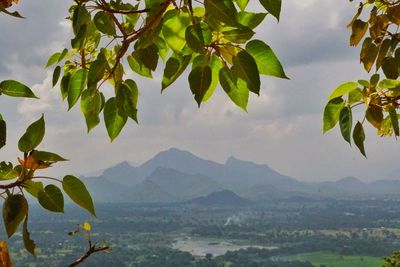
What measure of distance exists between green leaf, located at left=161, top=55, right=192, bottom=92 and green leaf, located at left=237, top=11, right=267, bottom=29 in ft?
0.22

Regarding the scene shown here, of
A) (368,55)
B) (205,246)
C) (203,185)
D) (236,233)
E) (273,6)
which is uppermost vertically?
(203,185)

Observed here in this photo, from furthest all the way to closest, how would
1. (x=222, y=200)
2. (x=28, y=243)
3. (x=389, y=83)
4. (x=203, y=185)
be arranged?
(x=203, y=185) → (x=222, y=200) → (x=389, y=83) → (x=28, y=243)

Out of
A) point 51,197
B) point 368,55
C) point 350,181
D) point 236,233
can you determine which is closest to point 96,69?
point 51,197

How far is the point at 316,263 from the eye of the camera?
194 feet

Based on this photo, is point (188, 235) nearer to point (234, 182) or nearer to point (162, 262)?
point (162, 262)

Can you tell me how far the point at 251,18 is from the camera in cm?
50

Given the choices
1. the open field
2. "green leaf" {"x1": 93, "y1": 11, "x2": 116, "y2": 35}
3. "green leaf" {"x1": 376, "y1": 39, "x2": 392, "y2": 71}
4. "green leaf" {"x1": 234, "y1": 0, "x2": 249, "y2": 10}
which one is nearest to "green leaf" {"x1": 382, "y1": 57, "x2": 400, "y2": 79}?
"green leaf" {"x1": 376, "y1": 39, "x2": 392, "y2": 71}

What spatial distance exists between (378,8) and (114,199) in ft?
519

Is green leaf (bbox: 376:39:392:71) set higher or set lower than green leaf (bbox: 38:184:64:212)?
higher

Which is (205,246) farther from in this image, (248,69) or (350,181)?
(350,181)

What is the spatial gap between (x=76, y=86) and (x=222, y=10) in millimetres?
330

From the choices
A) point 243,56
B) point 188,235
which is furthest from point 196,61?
point 188,235

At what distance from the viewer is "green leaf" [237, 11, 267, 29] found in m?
0.50

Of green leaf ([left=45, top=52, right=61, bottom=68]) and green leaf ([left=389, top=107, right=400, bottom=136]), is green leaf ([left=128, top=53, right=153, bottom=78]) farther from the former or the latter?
green leaf ([left=389, top=107, right=400, bottom=136])
